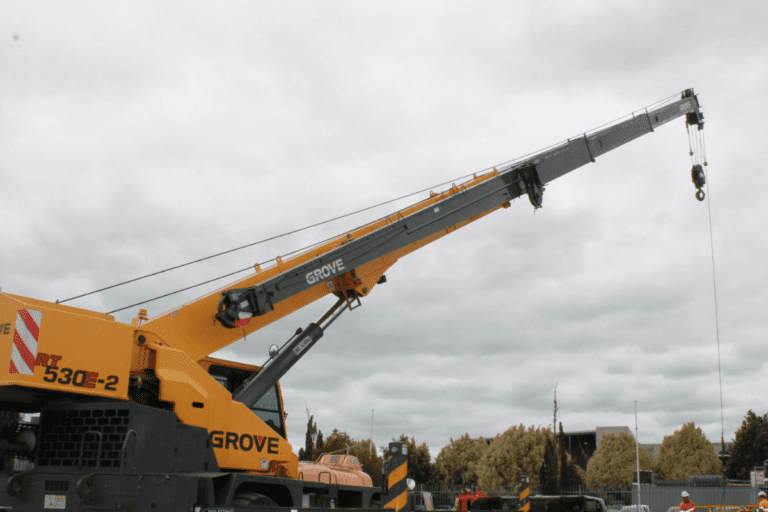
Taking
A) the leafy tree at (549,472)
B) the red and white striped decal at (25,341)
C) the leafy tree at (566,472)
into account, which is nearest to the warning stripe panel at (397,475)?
the red and white striped decal at (25,341)

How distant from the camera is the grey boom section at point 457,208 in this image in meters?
10.3

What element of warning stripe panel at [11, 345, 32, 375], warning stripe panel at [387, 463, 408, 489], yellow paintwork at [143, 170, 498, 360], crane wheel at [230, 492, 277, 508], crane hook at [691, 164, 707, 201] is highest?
crane hook at [691, 164, 707, 201]

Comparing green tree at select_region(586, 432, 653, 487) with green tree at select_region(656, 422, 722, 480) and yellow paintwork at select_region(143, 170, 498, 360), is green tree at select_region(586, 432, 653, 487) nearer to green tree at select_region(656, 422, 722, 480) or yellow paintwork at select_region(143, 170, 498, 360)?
green tree at select_region(656, 422, 722, 480)

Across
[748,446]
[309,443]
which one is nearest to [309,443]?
[309,443]

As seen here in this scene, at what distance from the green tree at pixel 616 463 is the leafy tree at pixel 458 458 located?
9317mm

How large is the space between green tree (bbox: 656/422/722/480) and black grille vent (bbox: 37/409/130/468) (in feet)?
168

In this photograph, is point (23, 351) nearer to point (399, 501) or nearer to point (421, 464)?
point (399, 501)

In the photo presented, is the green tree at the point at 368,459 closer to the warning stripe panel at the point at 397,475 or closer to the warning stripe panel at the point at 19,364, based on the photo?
the warning stripe panel at the point at 397,475

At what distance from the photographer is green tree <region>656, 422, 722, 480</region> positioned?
50.4 metres

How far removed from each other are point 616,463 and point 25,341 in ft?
173

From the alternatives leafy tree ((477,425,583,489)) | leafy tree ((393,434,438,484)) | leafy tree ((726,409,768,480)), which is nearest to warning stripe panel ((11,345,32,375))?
leafy tree ((477,425,583,489))

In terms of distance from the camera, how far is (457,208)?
13461mm

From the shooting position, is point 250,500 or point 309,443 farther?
point 309,443

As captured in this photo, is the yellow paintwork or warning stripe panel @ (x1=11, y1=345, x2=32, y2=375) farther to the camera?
the yellow paintwork
